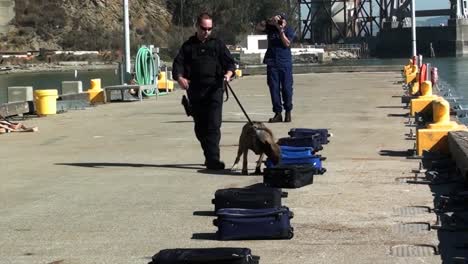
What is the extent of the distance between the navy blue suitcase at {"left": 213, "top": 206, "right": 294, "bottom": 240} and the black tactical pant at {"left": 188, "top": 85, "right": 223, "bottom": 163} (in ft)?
12.2

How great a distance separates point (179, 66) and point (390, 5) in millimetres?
153357

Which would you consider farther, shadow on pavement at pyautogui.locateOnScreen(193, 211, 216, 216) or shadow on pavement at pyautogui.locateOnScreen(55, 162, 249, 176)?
shadow on pavement at pyautogui.locateOnScreen(55, 162, 249, 176)

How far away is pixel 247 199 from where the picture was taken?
25.9 ft

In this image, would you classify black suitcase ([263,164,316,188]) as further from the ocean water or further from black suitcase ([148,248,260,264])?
the ocean water

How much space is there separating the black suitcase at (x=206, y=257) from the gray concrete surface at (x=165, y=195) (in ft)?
2.58

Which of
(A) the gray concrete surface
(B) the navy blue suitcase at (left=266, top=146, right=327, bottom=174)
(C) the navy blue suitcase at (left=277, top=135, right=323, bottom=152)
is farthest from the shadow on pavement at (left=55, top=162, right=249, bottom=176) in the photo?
(C) the navy blue suitcase at (left=277, top=135, right=323, bottom=152)

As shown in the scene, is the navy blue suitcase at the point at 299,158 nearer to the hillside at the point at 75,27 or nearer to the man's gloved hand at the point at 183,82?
the man's gloved hand at the point at 183,82

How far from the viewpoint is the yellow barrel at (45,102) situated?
2120 cm

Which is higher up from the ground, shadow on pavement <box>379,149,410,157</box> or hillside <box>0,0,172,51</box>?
hillside <box>0,0,172,51</box>

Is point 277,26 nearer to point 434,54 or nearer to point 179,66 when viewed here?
point 179,66

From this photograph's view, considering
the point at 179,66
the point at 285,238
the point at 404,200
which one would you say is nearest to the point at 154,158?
the point at 179,66

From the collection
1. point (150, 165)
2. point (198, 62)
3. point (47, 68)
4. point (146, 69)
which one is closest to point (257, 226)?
point (198, 62)

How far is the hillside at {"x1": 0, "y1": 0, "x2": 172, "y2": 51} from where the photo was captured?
121 m

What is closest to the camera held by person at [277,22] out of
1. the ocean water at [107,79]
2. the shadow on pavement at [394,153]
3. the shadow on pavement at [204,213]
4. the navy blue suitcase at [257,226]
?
the shadow on pavement at [394,153]
